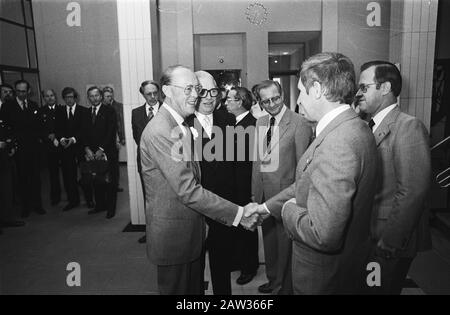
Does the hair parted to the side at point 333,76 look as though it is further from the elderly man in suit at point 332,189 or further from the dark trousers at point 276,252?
the dark trousers at point 276,252

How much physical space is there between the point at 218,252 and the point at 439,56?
489cm

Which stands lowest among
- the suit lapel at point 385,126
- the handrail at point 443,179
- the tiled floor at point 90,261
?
the tiled floor at point 90,261

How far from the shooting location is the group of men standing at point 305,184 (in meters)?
1.34

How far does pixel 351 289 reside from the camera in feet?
5.00

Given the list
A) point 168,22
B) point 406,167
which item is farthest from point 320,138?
point 168,22

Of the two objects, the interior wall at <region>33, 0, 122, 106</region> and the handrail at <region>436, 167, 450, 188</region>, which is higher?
the interior wall at <region>33, 0, 122, 106</region>

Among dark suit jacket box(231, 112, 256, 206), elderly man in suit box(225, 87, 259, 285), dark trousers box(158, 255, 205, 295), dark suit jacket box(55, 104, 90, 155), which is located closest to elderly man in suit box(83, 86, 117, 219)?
dark suit jacket box(55, 104, 90, 155)

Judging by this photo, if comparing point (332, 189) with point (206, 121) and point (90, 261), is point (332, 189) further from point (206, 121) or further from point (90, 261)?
point (90, 261)

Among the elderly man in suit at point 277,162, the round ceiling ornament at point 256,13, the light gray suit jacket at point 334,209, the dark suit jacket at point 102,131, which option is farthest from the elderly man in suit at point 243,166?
the round ceiling ornament at point 256,13

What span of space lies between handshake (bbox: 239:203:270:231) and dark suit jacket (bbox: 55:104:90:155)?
3970mm

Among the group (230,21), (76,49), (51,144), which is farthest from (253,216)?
(76,49)

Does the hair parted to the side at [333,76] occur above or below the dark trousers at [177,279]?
above

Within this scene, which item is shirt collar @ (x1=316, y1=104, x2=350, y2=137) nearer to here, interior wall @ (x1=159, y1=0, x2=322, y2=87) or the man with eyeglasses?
the man with eyeglasses

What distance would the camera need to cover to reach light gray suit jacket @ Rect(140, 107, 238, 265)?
1.84 metres
